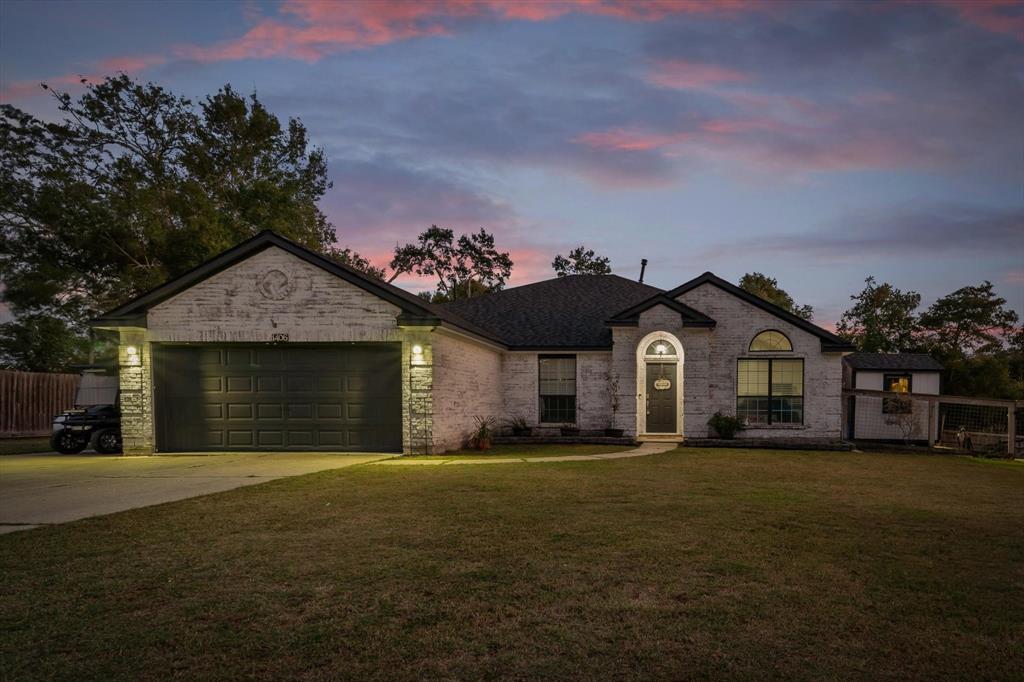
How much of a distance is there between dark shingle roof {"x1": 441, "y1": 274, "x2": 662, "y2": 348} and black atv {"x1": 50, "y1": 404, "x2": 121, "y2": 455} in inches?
403

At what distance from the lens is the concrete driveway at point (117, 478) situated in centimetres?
762

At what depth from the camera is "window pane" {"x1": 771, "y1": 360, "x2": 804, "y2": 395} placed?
18078 millimetres

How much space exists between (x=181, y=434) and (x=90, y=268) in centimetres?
1761

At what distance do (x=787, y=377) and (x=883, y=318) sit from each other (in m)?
22.5

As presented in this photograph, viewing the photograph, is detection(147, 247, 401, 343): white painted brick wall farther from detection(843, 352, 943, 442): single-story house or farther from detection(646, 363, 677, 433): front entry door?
detection(843, 352, 943, 442): single-story house

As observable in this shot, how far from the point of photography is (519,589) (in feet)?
14.3

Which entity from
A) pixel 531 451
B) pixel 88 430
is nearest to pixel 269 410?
pixel 88 430

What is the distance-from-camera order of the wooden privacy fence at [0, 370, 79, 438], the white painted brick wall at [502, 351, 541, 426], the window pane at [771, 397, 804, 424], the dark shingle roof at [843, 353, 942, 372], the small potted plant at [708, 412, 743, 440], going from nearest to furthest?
the small potted plant at [708, 412, 743, 440], the window pane at [771, 397, 804, 424], the white painted brick wall at [502, 351, 541, 426], the wooden privacy fence at [0, 370, 79, 438], the dark shingle roof at [843, 353, 942, 372]

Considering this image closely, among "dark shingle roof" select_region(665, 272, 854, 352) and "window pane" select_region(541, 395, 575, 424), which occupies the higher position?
"dark shingle roof" select_region(665, 272, 854, 352)

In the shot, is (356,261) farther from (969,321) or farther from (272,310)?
(969,321)

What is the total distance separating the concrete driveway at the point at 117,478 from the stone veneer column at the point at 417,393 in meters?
1.00

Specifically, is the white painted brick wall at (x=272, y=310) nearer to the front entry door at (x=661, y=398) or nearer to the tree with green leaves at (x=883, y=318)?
the front entry door at (x=661, y=398)

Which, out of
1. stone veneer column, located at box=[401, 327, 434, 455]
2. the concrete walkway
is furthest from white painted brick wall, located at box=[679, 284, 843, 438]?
stone veneer column, located at box=[401, 327, 434, 455]

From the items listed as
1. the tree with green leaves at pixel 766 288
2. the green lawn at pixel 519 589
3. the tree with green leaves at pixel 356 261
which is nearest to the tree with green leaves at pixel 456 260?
the tree with green leaves at pixel 356 261
